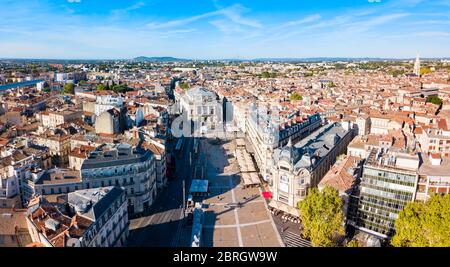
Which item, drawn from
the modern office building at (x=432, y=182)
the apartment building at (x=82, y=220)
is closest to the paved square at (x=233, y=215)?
the apartment building at (x=82, y=220)

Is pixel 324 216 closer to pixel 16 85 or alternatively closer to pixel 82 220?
pixel 82 220

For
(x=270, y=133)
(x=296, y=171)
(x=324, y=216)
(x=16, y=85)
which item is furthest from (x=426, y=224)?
(x=16, y=85)

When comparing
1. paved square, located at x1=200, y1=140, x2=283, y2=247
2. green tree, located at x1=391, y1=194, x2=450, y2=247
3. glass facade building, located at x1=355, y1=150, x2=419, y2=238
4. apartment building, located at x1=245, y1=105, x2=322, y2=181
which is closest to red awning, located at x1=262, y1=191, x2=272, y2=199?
paved square, located at x1=200, y1=140, x2=283, y2=247

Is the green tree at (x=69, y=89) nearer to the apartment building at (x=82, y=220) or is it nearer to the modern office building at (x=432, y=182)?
the apartment building at (x=82, y=220)

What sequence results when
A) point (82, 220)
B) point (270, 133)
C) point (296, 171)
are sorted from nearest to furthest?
point (82, 220)
point (296, 171)
point (270, 133)

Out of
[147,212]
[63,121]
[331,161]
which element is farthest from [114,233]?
[63,121]

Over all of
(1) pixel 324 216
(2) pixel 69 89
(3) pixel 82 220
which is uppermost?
(2) pixel 69 89
